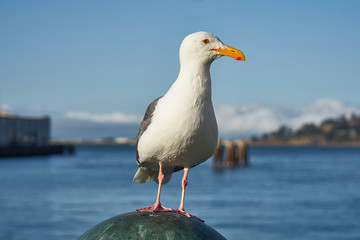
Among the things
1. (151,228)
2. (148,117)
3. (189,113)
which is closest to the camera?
(151,228)

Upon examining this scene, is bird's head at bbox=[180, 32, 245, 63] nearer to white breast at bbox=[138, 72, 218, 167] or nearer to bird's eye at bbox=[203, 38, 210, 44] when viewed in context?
bird's eye at bbox=[203, 38, 210, 44]

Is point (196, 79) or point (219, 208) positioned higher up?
point (196, 79)

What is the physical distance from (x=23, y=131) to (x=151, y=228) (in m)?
97.2

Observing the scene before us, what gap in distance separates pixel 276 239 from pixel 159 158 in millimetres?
17363

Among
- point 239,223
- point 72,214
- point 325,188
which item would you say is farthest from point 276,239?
point 325,188

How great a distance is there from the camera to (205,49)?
4668 mm

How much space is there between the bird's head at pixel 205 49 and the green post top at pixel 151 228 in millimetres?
1365

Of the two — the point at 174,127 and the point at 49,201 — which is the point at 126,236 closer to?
the point at 174,127

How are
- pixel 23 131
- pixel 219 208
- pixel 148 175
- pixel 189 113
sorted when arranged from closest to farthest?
pixel 189 113 < pixel 148 175 < pixel 219 208 < pixel 23 131

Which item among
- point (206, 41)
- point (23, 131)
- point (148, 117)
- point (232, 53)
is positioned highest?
point (23, 131)

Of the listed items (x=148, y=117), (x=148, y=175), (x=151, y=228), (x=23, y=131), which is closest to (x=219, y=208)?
(x=148, y=175)

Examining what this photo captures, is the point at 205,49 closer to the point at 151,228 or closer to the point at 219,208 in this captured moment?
the point at 151,228

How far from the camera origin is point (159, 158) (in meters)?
4.86

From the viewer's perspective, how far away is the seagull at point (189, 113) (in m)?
4.61
